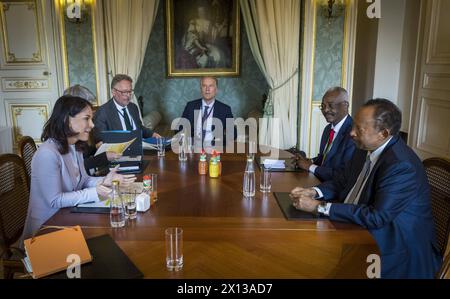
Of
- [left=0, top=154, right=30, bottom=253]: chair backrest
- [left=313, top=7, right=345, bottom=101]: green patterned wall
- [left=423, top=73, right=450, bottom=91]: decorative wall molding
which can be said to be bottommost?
[left=0, top=154, right=30, bottom=253]: chair backrest

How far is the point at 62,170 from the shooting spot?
6.08 feet

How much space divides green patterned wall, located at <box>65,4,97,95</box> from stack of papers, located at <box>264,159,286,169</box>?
313 centimetres

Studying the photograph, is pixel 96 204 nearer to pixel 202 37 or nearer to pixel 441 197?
pixel 441 197

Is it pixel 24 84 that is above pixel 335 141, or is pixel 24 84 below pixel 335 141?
above

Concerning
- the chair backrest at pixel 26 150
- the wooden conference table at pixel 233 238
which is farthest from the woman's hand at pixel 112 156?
the wooden conference table at pixel 233 238

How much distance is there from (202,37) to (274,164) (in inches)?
146

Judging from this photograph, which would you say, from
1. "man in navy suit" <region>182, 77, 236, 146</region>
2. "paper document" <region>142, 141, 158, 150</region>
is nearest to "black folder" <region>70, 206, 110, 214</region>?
"paper document" <region>142, 141, 158, 150</region>

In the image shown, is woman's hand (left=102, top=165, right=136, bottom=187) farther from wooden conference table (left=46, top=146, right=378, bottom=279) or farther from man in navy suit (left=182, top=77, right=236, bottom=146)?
man in navy suit (left=182, top=77, right=236, bottom=146)

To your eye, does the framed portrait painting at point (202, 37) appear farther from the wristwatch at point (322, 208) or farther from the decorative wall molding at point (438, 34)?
the wristwatch at point (322, 208)

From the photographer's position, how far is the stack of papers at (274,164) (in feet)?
7.80

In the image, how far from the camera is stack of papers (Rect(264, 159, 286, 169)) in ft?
7.80

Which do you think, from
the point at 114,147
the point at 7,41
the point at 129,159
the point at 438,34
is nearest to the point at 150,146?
the point at 129,159

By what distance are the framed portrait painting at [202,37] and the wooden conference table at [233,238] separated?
397 centimetres

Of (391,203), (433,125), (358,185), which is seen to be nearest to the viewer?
(391,203)
